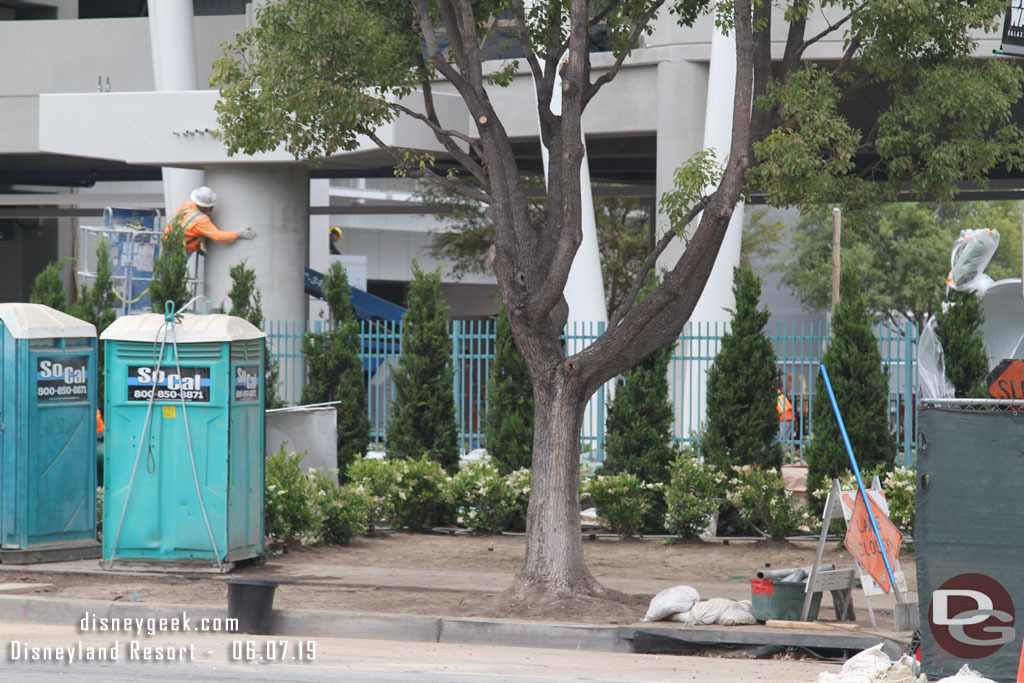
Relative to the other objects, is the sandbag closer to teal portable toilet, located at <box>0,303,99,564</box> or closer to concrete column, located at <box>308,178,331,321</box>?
teal portable toilet, located at <box>0,303,99,564</box>

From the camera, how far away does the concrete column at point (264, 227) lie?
21141mm

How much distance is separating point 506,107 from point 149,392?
442 inches

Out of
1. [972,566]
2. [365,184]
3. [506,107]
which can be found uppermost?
[365,184]

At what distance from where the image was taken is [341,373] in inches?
683

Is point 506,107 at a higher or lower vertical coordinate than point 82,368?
higher

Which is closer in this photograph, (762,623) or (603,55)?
(762,623)

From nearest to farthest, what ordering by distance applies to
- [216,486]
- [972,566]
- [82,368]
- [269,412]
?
[972,566]
[216,486]
[82,368]
[269,412]

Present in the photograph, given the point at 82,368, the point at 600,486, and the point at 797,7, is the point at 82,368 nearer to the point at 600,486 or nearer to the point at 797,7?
the point at 600,486

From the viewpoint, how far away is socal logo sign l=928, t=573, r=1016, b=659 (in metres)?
7.24

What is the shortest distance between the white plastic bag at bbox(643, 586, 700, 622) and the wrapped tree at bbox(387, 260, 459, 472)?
7.05 meters

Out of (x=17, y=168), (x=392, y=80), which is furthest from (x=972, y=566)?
(x=17, y=168)

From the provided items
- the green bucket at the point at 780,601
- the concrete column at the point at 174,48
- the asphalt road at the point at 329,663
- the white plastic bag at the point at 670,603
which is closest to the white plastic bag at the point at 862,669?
the asphalt road at the point at 329,663

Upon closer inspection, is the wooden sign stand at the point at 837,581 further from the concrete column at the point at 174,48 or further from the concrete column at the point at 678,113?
the concrete column at the point at 174,48

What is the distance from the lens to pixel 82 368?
42.0ft
